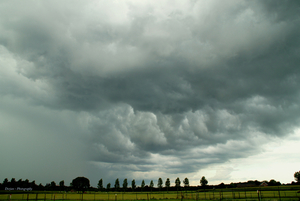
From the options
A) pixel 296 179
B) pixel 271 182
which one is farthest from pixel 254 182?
pixel 296 179

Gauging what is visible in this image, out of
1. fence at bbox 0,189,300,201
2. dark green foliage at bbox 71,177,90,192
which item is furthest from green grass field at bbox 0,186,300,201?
dark green foliage at bbox 71,177,90,192

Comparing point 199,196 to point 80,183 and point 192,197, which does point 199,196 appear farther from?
point 80,183

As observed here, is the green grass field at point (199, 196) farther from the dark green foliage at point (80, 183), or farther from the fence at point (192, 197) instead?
the dark green foliage at point (80, 183)

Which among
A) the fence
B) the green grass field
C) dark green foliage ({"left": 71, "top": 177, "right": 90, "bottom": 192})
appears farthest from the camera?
→ dark green foliage ({"left": 71, "top": 177, "right": 90, "bottom": 192})

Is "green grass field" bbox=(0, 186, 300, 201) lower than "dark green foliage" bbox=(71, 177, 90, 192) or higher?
higher

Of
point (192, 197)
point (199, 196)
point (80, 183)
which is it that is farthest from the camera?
point (80, 183)

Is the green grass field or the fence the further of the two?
the green grass field

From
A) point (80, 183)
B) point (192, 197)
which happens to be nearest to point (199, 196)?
point (192, 197)

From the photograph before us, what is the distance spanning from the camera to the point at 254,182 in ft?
639

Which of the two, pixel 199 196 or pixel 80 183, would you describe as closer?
pixel 199 196

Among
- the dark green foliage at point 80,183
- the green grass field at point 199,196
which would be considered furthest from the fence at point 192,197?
the dark green foliage at point 80,183

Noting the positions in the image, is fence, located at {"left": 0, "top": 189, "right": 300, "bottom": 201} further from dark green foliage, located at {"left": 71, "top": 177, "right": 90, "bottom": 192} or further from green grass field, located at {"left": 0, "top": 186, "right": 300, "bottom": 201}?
dark green foliage, located at {"left": 71, "top": 177, "right": 90, "bottom": 192}

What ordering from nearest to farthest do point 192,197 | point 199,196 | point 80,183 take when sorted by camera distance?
point 192,197, point 199,196, point 80,183

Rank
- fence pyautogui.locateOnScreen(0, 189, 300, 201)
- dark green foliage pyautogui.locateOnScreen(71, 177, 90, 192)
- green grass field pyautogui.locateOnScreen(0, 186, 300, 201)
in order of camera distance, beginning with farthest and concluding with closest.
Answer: dark green foliage pyautogui.locateOnScreen(71, 177, 90, 192) → green grass field pyautogui.locateOnScreen(0, 186, 300, 201) → fence pyautogui.locateOnScreen(0, 189, 300, 201)
